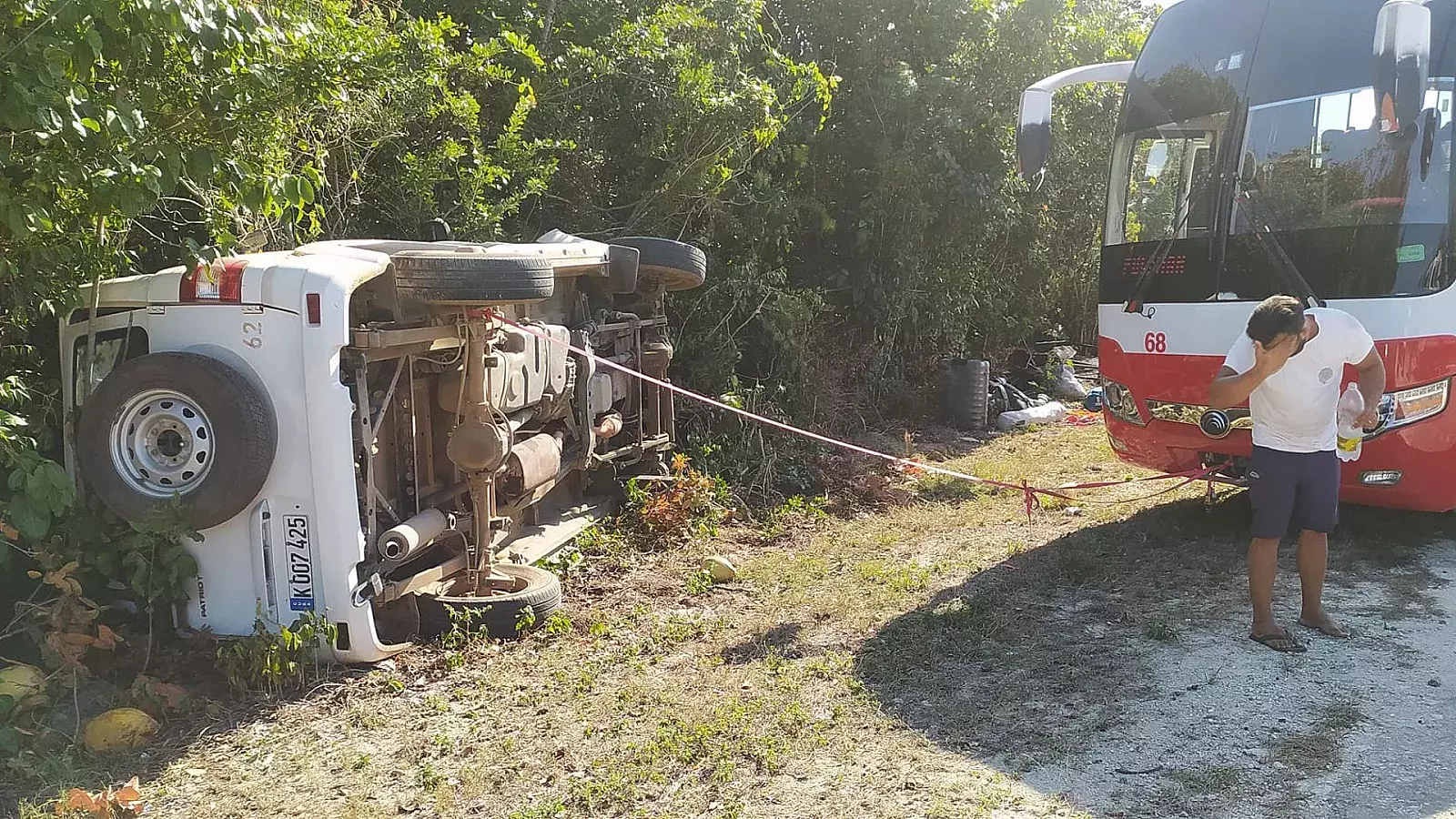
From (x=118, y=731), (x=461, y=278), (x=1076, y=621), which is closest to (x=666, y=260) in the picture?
(x=461, y=278)

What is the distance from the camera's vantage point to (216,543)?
14.1ft

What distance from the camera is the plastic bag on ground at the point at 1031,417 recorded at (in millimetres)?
11586

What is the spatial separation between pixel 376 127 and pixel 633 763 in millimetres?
4372

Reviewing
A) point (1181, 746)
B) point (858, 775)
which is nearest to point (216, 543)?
point (858, 775)

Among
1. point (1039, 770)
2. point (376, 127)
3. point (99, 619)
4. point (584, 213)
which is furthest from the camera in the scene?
point (584, 213)

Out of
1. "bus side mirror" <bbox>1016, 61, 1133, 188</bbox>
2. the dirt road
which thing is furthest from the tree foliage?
"bus side mirror" <bbox>1016, 61, 1133, 188</bbox>

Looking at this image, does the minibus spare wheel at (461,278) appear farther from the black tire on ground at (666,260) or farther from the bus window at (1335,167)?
the bus window at (1335,167)

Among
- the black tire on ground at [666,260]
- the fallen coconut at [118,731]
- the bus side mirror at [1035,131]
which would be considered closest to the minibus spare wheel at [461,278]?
the fallen coconut at [118,731]

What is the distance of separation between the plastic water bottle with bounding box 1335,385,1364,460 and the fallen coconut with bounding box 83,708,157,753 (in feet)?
16.3

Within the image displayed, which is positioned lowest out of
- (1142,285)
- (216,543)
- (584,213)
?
(216,543)

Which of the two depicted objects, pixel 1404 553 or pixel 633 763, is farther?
pixel 1404 553

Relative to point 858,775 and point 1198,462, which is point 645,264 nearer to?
point 1198,462

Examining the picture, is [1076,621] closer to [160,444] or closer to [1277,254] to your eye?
[1277,254]

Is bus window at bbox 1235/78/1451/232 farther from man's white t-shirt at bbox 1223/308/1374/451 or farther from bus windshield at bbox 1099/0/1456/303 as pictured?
man's white t-shirt at bbox 1223/308/1374/451
